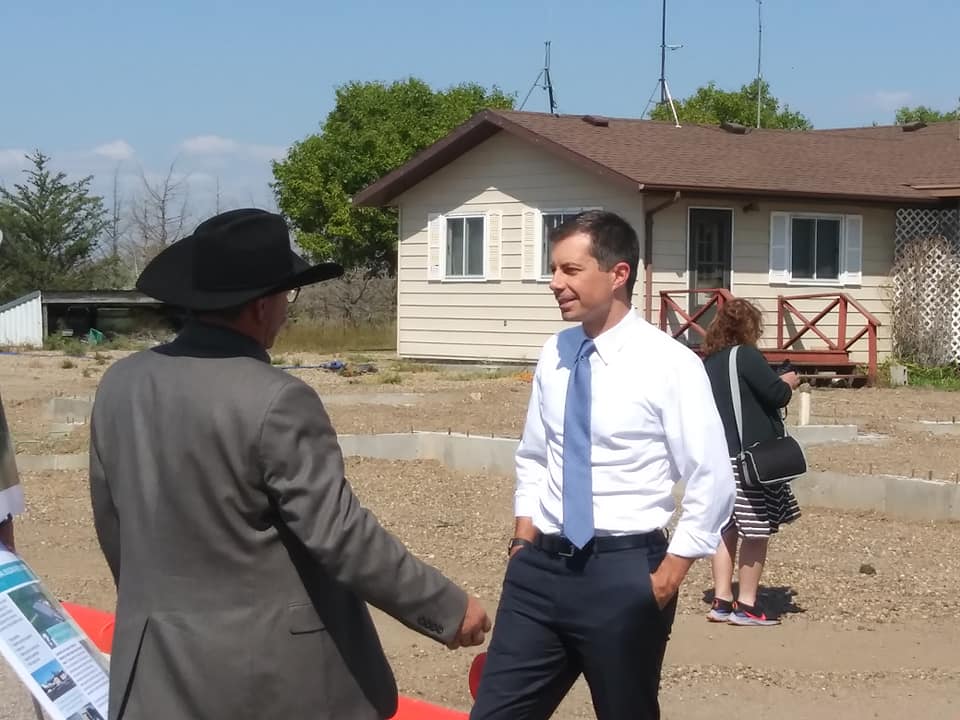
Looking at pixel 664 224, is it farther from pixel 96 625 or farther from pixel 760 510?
pixel 96 625

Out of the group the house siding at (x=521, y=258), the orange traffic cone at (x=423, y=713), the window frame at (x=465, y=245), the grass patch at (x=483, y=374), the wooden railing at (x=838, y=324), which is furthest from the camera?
the window frame at (x=465, y=245)

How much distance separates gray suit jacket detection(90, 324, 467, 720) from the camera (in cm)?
300

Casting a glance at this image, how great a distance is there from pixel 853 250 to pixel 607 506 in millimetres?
19832

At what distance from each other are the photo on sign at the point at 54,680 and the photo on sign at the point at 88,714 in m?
0.07

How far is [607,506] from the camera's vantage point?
4039 millimetres

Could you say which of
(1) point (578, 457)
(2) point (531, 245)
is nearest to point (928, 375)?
(2) point (531, 245)

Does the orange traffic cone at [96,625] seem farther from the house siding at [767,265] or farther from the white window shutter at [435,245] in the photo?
the white window shutter at [435,245]

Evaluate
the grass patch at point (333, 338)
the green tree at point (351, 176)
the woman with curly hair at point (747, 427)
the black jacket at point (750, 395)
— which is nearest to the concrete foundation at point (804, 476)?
the woman with curly hair at point (747, 427)

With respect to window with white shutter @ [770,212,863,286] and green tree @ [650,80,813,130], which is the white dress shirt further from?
green tree @ [650,80,813,130]

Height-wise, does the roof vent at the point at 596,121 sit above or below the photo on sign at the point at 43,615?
above

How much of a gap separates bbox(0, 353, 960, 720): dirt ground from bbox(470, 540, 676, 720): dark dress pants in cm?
178

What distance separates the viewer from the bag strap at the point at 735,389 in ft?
23.4

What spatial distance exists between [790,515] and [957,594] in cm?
132

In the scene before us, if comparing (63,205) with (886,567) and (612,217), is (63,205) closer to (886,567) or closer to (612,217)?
(886,567)
